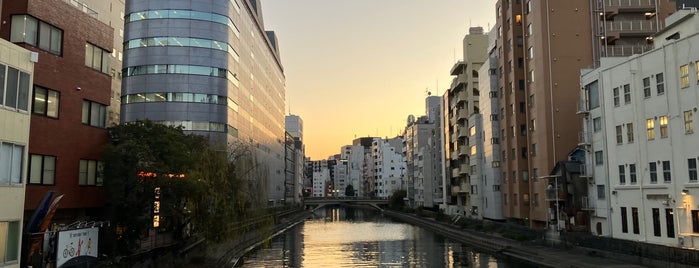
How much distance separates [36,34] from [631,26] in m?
54.2

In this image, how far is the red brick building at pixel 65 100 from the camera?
2752 centimetres

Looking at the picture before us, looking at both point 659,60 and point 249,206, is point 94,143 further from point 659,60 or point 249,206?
point 659,60

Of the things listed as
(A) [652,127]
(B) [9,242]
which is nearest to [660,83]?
(A) [652,127]

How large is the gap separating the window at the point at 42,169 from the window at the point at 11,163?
3.86 meters

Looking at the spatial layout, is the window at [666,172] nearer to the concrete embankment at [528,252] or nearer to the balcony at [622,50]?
the concrete embankment at [528,252]

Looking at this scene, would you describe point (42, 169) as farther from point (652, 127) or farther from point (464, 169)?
point (464, 169)

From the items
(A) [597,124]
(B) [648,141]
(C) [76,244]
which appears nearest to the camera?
(C) [76,244]

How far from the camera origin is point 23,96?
78.9ft

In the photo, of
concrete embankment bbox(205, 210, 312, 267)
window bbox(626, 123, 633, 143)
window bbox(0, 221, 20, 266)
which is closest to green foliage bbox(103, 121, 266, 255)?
concrete embankment bbox(205, 210, 312, 267)

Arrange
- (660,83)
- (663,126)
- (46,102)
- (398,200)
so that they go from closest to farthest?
(46,102) < (663,126) < (660,83) < (398,200)

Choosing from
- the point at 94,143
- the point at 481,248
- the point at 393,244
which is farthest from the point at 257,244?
the point at 94,143

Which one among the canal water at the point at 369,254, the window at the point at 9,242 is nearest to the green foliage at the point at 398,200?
the canal water at the point at 369,254

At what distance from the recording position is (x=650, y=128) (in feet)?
128

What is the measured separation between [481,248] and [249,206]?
89.5ft
